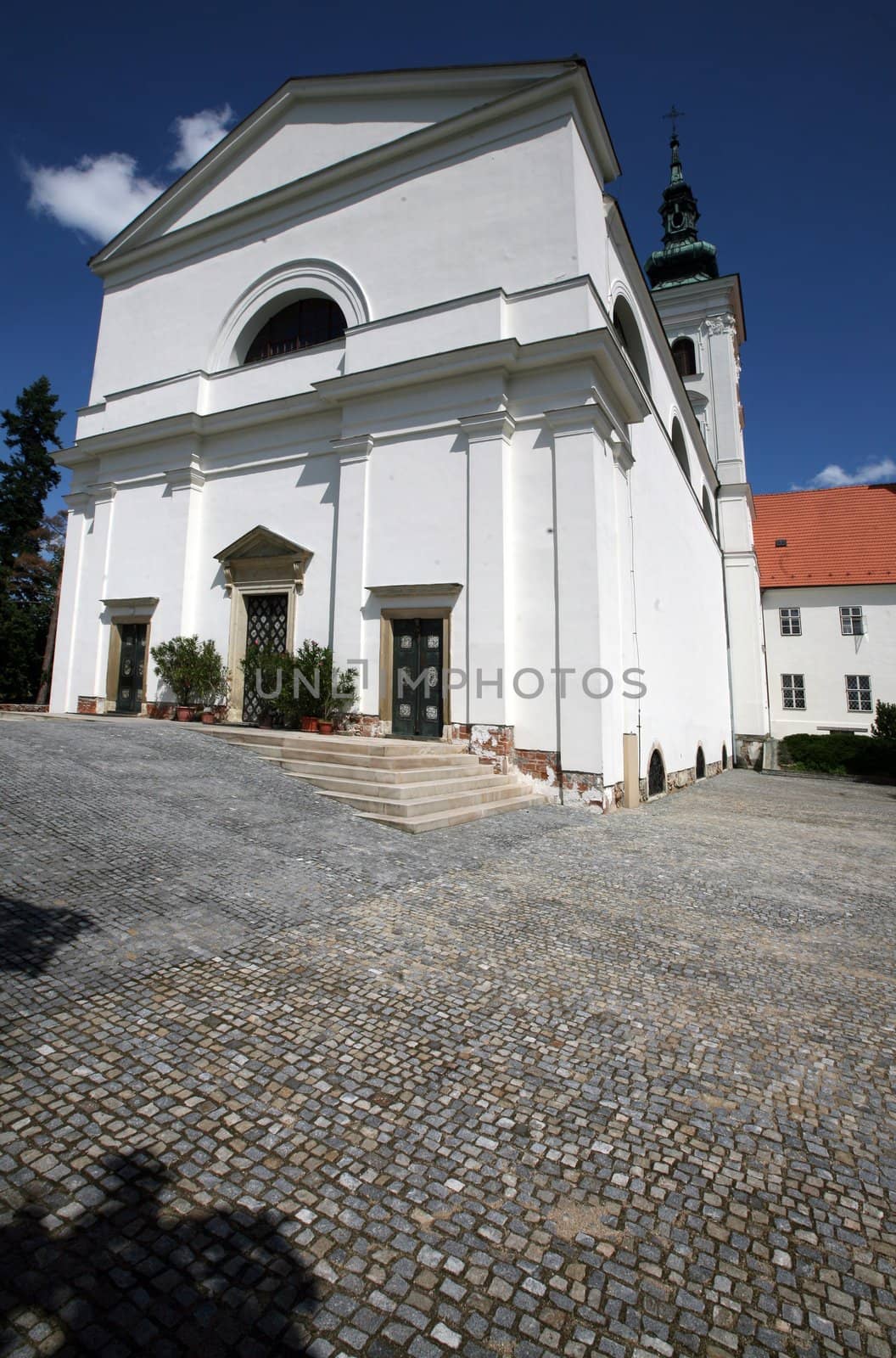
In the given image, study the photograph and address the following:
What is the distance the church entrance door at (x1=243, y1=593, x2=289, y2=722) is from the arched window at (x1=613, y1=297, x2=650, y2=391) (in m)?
8.51

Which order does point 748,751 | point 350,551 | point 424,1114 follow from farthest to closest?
point 748,751
point 350,551
point 424,1114

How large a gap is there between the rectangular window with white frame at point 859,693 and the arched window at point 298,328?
992 inches

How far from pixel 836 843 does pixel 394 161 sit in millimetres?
13887

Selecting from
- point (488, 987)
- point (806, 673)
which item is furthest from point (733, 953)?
point (806, 673)

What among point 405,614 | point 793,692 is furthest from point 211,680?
point 793,692

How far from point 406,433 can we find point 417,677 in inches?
166

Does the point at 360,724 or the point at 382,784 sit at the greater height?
the point at 360,724

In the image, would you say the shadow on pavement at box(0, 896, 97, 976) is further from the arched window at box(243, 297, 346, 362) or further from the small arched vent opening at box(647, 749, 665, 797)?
the arched window at box(243, 297, 346, 362)

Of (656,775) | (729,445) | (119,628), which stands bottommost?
(656,775)

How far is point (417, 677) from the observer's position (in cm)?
1112

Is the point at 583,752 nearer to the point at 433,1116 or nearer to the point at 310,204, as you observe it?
the point at 433,1116

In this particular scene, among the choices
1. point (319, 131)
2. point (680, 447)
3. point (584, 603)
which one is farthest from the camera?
point (680, 447)

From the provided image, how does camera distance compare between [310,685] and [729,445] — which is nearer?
[310,685]

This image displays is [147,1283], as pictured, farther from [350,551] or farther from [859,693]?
[859,693]
